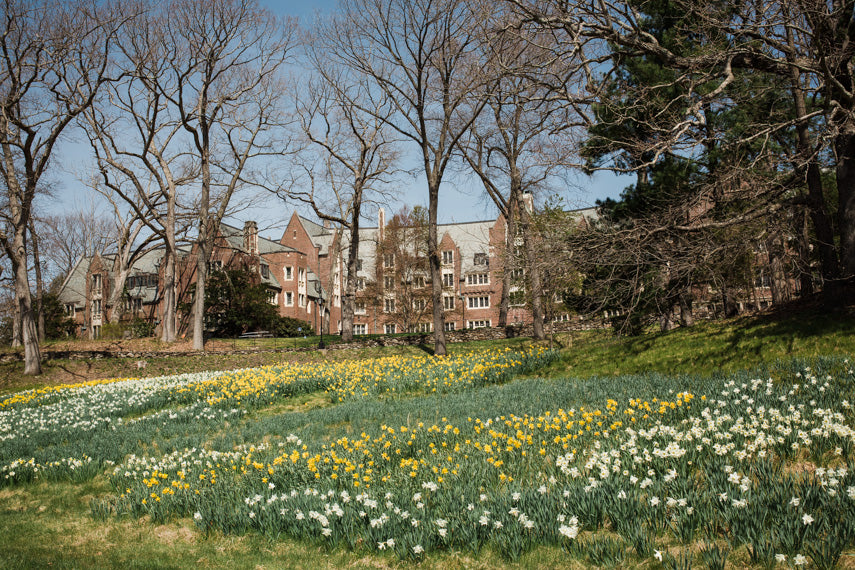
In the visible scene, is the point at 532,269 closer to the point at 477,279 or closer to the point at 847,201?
the point at 847,201

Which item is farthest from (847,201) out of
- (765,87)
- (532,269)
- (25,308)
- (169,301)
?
(169,301)

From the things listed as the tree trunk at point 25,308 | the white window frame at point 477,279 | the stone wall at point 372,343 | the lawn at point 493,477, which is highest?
the white window frame at point 477,279

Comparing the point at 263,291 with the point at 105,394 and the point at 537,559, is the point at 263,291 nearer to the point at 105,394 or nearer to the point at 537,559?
the point at 105,394

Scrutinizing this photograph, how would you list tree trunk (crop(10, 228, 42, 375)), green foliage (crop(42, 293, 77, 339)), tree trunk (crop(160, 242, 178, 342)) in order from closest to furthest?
tree trunk (crop(10, 228, 42, 375))
tree trunk (crop(160, 242, 178, 342))
green foliage (crop(42, 293, 77, 339))

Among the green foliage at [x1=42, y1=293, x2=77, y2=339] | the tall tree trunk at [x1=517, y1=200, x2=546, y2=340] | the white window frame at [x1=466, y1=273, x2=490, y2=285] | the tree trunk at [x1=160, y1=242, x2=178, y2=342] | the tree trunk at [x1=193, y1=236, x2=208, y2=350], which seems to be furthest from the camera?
the white window frame at [x1=466, y1=273, x2=490, y2=285]

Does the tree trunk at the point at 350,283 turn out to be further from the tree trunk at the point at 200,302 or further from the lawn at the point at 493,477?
the lawn at the point at 493,477

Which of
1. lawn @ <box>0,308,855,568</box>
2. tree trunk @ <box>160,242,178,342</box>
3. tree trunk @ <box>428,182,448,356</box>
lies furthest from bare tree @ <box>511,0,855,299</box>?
tree trunk @ <box>160,242,178,342</box>

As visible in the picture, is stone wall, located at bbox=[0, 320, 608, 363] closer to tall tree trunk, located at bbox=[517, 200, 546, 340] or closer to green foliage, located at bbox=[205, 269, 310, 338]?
tall tree trunk, located at bbox=[517, 200, 546, 340]

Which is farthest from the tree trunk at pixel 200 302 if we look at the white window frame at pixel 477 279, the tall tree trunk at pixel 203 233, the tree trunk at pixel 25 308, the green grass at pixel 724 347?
the white window frame at pixel 477 279

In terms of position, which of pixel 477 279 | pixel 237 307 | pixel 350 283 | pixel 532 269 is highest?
pixel 477 279

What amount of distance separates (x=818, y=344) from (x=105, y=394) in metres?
15.1

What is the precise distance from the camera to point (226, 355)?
24.5 meters

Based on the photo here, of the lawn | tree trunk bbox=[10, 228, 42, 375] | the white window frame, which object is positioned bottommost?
the lawn

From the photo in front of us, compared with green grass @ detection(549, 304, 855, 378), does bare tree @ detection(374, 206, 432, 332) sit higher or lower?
higher
